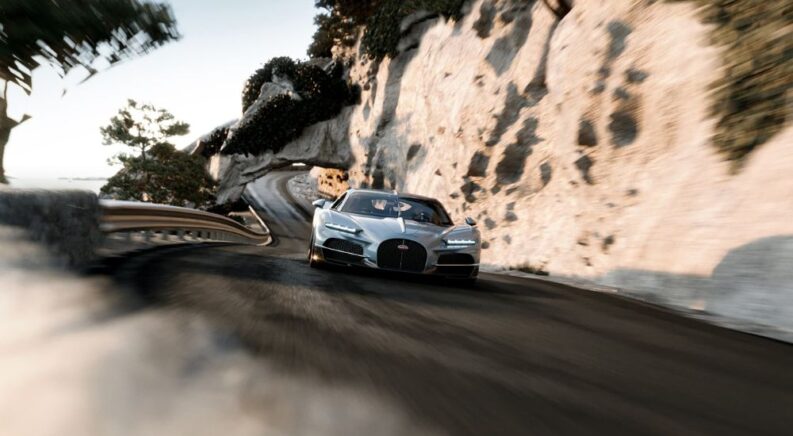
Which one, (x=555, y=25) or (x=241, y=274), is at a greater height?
(x=555, y=25)

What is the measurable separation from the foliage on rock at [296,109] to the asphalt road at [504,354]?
3315 cm

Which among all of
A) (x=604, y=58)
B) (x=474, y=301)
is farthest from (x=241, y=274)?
(x=604, y=58)

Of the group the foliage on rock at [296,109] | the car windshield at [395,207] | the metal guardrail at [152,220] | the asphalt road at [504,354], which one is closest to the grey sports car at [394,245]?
Result: the car windshield at [395,207]

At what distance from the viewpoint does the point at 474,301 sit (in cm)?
550

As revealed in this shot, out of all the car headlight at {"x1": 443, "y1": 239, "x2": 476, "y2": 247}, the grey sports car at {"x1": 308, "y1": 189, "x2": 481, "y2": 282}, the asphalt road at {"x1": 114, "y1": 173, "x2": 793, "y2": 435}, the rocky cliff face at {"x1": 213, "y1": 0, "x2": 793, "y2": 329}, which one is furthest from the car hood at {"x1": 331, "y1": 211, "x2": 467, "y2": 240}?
the rocky cliff face at {"x1": 213, "y1": 0, "x2": 793, "y2": 329}

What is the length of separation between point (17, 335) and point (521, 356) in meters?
2.47

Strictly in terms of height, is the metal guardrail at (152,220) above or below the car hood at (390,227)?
below

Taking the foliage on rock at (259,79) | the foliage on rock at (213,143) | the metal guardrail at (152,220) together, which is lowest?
the metal guardrail at (152,220)

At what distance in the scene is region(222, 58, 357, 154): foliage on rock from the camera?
38.1 m

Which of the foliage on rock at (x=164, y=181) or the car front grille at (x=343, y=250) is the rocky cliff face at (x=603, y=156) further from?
the foliage on rock at (x=164, y=181)

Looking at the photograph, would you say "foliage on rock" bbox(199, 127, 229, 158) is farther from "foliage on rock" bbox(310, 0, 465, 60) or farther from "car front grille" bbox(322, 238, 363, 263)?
"car front grille" bbox(322, 238, 363, 263)

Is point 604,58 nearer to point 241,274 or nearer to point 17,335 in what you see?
point 241,274

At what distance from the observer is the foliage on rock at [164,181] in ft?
132

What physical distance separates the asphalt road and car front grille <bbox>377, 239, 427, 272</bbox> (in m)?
0.88
